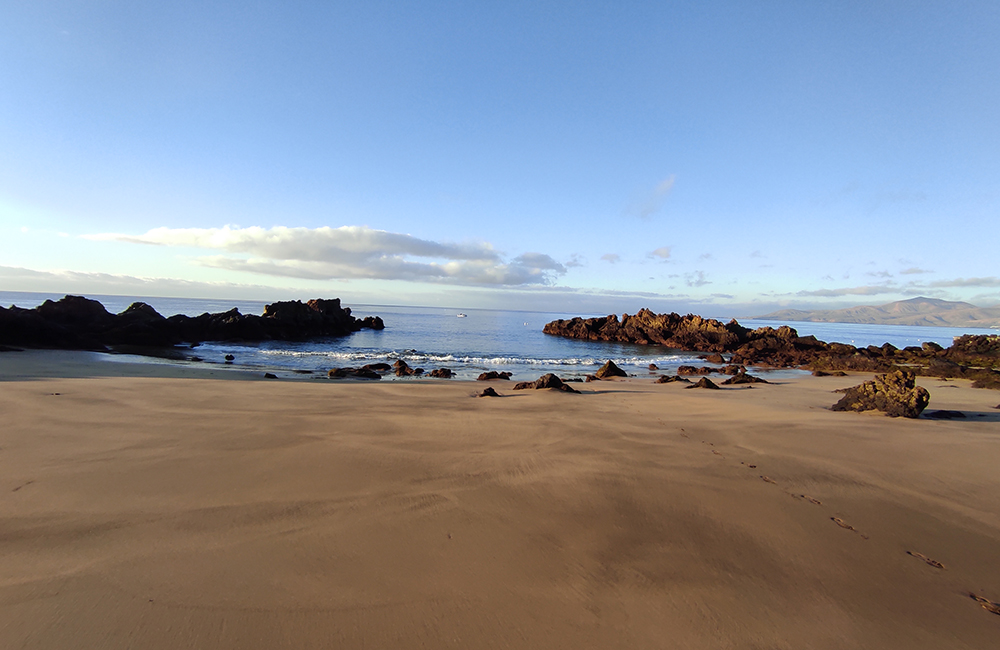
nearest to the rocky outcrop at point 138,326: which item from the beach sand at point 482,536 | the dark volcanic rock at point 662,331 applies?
the beach sand at point 482,536

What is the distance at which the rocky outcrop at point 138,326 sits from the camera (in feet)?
66.4

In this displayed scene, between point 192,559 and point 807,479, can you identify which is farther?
point 807,479

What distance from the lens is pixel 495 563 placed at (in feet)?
9.64

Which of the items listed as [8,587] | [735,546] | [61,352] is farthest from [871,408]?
[61,352]

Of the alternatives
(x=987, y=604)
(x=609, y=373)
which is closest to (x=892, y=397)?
(x=987, y=604)

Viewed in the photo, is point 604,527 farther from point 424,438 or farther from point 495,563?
point 424,438

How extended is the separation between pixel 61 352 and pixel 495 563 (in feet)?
79.3

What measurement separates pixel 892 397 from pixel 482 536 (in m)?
9.43

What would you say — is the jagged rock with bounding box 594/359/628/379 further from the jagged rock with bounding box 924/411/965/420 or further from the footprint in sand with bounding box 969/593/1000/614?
the footprint in sand with bounding box 969/593/1000/614

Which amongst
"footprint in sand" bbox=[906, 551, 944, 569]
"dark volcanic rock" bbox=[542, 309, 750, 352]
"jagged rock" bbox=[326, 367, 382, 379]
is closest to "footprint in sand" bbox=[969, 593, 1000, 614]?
"footprint in sand" bbox=[906, 551, 944, 569]

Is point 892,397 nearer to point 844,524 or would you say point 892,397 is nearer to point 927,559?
point 844,524

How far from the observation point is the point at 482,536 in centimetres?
331

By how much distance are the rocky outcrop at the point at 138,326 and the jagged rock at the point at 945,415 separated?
3058cm

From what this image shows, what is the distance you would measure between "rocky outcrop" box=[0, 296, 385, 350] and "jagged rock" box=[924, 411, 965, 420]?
3058 centimetres
